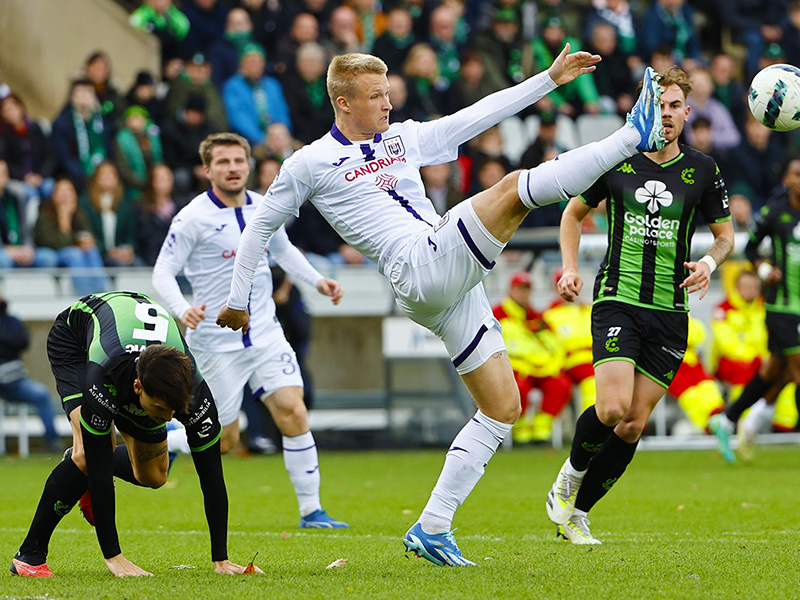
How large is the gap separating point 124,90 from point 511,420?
45.1ft

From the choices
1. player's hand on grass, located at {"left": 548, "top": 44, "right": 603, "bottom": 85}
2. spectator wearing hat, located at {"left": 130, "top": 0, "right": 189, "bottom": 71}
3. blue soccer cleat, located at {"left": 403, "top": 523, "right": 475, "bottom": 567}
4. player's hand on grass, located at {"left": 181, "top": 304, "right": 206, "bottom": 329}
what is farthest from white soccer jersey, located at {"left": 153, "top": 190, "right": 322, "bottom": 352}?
spectator wearing hat, located at {"left": 130, "top": 0, "right": 189, "bottom": 71}

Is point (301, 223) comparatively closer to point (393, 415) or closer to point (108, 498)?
point (393, 415)

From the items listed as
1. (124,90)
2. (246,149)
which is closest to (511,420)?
(246,149)

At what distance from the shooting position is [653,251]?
7.00 metres

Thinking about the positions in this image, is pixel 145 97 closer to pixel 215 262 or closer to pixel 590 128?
pixel 590 128

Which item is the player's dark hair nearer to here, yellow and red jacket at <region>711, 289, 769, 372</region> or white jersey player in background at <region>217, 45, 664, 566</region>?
white jersey player in background at <region>217, 45, 664, 566</region>

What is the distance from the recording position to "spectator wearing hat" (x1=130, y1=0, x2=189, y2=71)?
17375 millimetres

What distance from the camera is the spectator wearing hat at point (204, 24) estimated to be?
1767cm

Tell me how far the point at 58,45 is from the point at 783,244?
456 inches

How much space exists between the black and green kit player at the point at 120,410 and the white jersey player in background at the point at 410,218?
567 millimetres

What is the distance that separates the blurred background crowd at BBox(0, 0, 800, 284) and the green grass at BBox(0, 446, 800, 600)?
359cm

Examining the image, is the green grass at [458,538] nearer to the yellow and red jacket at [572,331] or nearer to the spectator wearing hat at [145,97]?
the yellow and red jacket at [572,331]

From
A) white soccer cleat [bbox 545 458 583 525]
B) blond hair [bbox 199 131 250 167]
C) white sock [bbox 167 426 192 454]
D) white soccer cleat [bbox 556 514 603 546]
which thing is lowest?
white soccer cleat [bbox 556 514 603 546]

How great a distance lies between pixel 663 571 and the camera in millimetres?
5398
